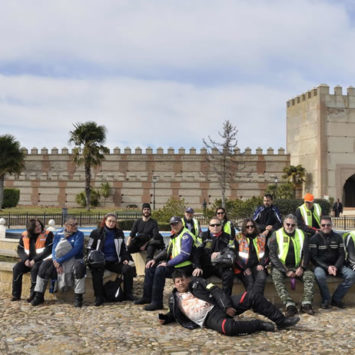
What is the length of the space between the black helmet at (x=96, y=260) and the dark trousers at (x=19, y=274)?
0.84m

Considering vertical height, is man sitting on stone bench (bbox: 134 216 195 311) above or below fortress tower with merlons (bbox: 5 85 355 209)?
below

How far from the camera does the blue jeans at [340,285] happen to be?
246 inches

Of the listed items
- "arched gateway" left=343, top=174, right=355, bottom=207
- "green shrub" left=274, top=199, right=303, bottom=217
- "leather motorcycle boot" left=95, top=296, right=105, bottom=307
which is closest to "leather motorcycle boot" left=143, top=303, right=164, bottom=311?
"leather motorcycle boot" left=95, top=296, right=105, bottom=307

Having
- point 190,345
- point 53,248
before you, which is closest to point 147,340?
point 190,345

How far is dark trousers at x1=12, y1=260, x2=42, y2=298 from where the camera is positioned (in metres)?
6.52

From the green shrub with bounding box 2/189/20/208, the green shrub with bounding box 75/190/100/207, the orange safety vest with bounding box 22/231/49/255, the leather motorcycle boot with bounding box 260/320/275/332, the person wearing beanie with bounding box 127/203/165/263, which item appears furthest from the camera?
the green shrub with bounding box 75/190/100/207

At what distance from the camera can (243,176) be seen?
140ft

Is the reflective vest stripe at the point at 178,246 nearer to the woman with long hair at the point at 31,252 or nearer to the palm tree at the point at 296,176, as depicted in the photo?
the woman with long hair at the point at 31,252

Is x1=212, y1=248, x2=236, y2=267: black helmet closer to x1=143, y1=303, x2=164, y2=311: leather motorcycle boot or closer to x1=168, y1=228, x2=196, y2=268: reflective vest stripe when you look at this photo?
x1=168, y1=228, x2=196, y2=268: reflective vest stripe

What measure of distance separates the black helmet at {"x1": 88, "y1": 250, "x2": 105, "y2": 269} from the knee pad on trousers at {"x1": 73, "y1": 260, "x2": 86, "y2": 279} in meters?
0.12

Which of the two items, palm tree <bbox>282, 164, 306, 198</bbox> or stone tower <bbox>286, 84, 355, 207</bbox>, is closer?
stone tower <bbox>286, 84, 355, 207</bbox>

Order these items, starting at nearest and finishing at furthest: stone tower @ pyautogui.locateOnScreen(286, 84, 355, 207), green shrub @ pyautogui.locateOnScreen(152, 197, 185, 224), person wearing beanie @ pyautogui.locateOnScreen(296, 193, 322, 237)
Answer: person wearing beanie @ pyautogui.locateOnScreen(296, 193, 322, 237), green shrub @ pyautogui.locateOnScreen(152, 197, 185, 224), stone tower @ pyautogui.locateOnScreen(286, 84, 355, 207)

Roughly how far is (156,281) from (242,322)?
159cm

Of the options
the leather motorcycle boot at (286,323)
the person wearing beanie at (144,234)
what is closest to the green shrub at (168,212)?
the person wearing beanie at (144,234)
